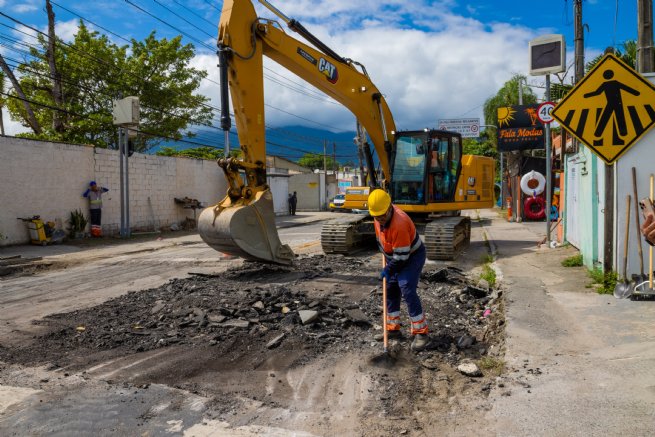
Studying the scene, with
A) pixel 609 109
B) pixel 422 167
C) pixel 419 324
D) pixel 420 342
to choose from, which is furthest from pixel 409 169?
pixel 420 342

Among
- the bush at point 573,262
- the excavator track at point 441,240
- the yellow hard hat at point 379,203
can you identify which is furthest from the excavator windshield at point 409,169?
the yellow hard hat at point 379,203

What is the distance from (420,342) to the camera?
5.29m

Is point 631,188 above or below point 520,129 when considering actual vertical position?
below

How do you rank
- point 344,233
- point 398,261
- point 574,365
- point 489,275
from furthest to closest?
point 344,233 < point 489,275 < point 398,261 < point 574,365

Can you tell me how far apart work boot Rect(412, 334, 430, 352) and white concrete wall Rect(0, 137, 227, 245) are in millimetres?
14848

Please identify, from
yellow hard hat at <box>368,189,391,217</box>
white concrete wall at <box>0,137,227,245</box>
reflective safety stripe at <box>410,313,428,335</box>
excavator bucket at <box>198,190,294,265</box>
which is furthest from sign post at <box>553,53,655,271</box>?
white concrete wall at <box>0,137,227,245</box>

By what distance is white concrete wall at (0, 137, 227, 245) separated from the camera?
16.1 metres

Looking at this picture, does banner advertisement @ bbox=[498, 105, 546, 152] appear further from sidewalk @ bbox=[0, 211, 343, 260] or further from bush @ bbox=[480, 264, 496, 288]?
bush @ bbox=[480, 264, 496, 288]

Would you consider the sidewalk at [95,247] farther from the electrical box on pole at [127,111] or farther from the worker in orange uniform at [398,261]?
the worker in orange uniform at [398,261]

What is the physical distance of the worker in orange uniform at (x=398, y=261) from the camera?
5.38 metres

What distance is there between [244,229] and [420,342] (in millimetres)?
3995

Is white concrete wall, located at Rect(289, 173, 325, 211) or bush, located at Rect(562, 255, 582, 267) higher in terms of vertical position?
white concrete wall, located at Rect(289, 173, 325, 211)

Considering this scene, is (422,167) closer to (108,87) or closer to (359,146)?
(359,146)

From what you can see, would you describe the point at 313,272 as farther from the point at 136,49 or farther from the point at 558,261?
the point at 136,49
